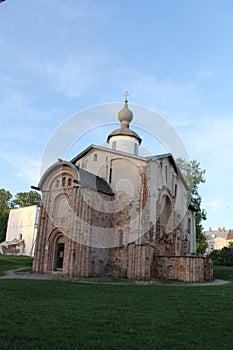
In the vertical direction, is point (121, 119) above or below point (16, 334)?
above

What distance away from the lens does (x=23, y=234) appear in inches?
1754

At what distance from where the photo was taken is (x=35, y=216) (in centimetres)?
4334

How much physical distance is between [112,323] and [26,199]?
4968cm

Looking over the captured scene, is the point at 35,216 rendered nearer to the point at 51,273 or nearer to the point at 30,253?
the point at 30,253

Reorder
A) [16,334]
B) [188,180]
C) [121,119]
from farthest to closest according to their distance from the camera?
[188,180]
[121,119]
[16,334]

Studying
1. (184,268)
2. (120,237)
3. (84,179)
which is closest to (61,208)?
(84,179)

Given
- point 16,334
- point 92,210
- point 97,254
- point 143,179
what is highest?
point 143,179

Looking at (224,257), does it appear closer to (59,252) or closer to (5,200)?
(59,252)

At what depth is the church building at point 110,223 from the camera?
67.7ft

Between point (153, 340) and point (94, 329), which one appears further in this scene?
point (94, 329)

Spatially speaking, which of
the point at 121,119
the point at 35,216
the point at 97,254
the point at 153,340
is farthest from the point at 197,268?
the point at 35,216

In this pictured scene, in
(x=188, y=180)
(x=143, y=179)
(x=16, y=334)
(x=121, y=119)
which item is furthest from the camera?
(x=188, y=180)

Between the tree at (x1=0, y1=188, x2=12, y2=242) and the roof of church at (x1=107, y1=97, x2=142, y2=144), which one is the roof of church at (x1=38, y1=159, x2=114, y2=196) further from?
the tree at (x1=0, y1=188, x2=12, y2=242)

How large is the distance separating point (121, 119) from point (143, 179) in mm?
8429
